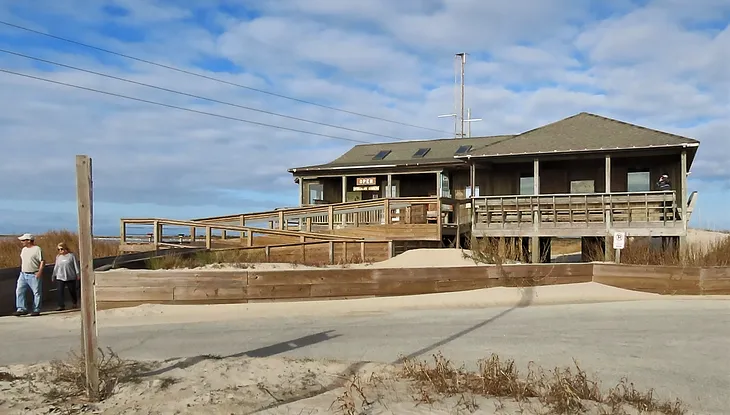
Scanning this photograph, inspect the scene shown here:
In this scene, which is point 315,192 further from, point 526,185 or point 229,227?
point 229,227

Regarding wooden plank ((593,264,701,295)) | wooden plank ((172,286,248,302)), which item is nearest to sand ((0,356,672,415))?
wooden plank ((172,286,248,302))

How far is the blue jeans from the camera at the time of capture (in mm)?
13211

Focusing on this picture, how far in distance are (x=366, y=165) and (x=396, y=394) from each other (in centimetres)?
2611

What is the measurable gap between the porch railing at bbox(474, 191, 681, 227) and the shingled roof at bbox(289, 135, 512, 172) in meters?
6.08

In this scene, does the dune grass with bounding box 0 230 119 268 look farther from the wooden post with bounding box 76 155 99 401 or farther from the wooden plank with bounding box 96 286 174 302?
the wooden post with bounding box 76 155 99 401

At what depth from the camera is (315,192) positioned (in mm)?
35688

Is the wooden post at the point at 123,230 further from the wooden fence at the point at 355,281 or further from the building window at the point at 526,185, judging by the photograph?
the building window at the point at 526,185

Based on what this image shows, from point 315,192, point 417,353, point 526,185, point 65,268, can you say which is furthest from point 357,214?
point 417,353

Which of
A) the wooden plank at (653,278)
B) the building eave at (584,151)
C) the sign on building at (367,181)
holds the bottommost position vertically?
the wooden plank at (653,278)

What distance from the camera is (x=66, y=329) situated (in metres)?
11.4

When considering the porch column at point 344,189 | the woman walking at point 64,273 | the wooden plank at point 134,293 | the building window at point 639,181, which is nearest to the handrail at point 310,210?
the porch column at point 344,189

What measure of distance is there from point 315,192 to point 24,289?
22.8m

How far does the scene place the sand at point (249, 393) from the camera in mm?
5867

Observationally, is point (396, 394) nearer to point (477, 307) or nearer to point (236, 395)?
point (236, 395)
